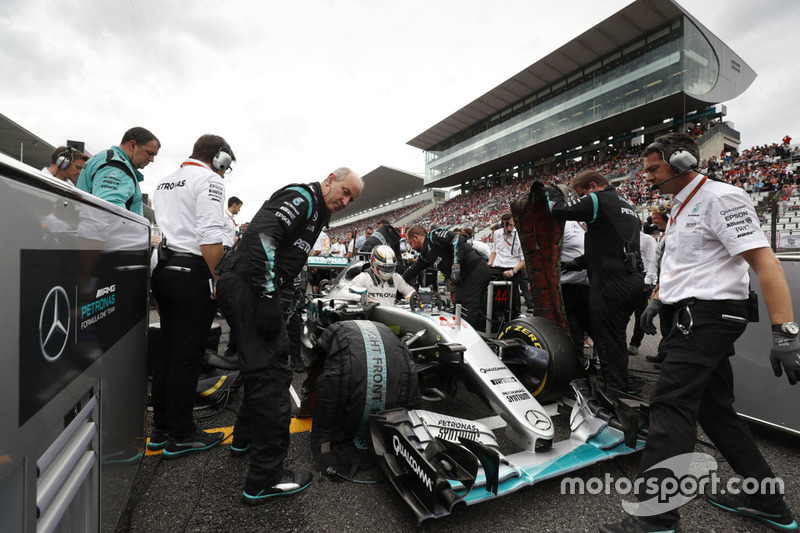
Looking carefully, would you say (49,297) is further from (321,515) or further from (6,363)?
(321,515)

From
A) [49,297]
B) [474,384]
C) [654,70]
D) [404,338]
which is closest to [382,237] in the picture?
[404,338]

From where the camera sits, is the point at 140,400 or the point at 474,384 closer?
the point at 140,400

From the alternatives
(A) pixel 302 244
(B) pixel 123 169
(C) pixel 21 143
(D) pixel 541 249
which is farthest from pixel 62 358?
(C) pixel 21 143

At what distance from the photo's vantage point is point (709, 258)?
1727 mm

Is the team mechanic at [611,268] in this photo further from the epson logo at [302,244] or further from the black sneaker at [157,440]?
the black sneaker at [157,440]

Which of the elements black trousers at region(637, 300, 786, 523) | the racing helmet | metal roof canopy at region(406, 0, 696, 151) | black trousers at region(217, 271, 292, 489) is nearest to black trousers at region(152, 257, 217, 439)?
black trousers at region(217, 271, 292, 489)

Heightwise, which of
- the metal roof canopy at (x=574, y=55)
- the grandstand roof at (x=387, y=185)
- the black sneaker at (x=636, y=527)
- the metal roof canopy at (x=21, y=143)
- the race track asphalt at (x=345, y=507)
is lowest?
the race track asphalt at (x=345, y=507)

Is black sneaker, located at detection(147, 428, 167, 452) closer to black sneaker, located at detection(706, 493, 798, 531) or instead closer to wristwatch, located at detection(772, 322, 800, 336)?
black sneaker, located at detection(706, 493, 798, 531)

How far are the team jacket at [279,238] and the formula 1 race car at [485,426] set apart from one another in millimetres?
924

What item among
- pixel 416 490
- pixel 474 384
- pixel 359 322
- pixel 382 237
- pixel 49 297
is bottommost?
pixel 416 490

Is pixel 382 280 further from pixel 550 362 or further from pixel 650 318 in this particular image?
pixel 650 318

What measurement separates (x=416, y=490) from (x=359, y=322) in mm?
1013

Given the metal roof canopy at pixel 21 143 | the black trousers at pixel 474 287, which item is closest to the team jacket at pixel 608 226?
the black trousers at pixel 474 287

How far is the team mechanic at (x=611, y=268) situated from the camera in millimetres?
2836
